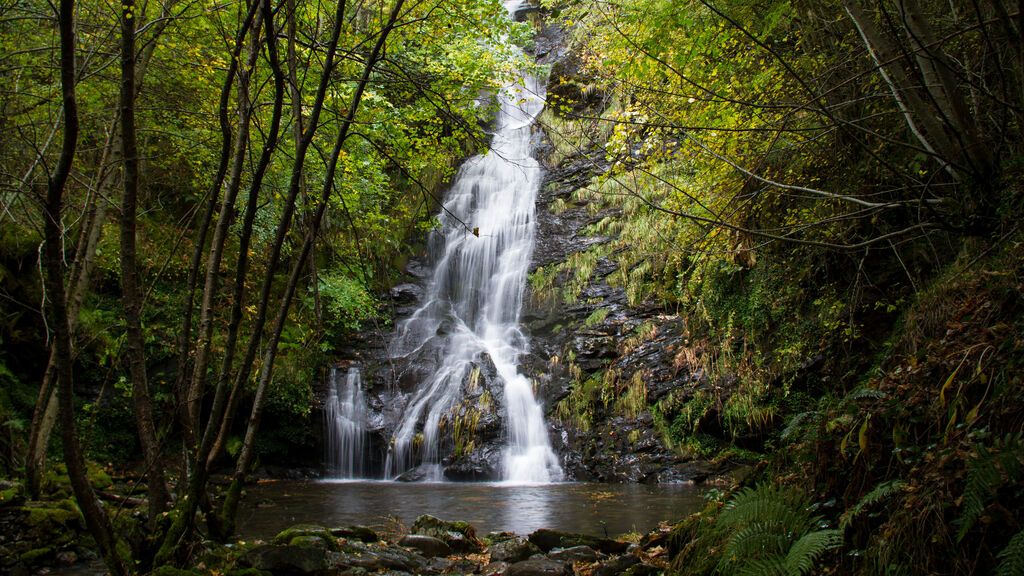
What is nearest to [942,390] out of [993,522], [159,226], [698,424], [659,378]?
[993,522]

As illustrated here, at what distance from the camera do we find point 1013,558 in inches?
80.9

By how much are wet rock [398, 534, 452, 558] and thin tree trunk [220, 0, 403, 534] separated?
168cm

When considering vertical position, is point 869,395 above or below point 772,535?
above

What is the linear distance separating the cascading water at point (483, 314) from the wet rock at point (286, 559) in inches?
254

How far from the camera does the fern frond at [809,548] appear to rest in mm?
2629

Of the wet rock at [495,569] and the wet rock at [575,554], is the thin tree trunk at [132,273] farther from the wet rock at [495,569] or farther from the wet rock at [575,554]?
the wet rock at [575,554]

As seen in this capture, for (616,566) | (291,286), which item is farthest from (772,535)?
(291,286)

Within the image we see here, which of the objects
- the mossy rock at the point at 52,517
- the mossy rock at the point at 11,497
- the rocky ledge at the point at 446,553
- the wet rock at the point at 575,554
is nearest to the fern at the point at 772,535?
the rocky ledge at the point at 446,553

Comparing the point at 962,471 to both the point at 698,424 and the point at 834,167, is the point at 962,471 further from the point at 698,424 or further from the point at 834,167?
the point at 698,424

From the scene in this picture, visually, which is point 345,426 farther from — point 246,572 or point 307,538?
point 246,572

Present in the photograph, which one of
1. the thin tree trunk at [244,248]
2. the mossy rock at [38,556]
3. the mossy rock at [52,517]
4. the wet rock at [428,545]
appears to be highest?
the thin tree trunk at [244,248]

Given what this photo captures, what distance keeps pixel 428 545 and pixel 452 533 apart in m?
0.44

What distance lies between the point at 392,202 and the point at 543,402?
818 centimetres

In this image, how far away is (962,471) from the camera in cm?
250
